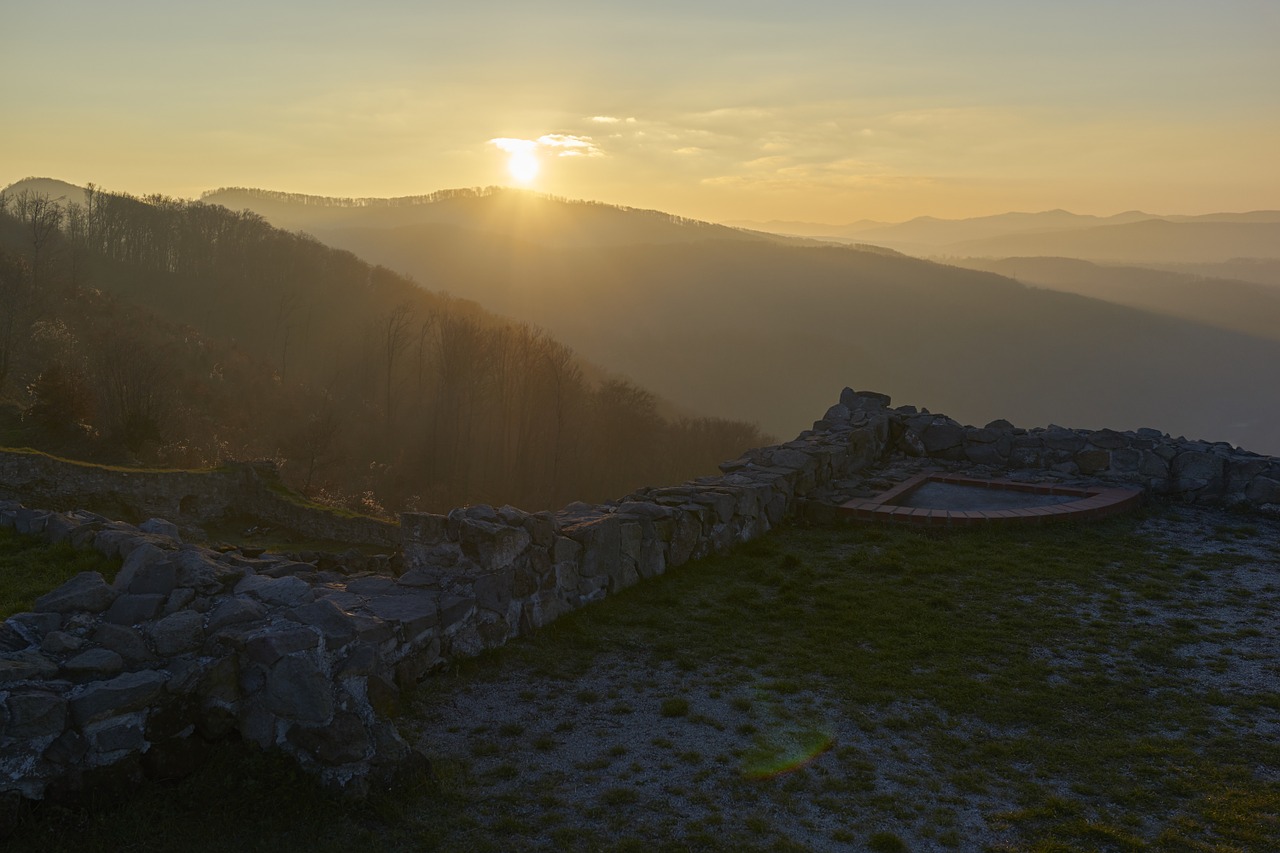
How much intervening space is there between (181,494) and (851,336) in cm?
11639

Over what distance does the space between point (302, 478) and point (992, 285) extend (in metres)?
135

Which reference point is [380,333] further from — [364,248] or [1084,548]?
[364,248]

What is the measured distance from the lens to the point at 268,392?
180ft

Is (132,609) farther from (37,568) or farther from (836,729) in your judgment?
(37,568)

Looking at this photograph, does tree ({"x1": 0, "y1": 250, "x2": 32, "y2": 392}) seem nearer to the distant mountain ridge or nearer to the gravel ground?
the gravel ground

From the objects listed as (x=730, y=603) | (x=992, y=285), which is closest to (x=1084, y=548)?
(x=730, y=603)

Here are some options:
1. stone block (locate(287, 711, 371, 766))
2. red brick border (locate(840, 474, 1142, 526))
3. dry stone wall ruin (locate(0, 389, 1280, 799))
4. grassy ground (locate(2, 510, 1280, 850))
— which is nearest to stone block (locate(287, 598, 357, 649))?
dry stone wall ruin (locate(0, 389, 1280, 799))

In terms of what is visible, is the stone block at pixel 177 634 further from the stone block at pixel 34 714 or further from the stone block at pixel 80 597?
the stone block at pixel 34 714

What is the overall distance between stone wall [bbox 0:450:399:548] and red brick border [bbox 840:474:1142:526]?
484 inches

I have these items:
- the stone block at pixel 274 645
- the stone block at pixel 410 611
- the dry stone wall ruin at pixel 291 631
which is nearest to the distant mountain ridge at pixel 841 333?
the dry stone wall ruin at pixel 291 631

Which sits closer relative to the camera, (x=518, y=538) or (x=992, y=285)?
(x=518, y=538)

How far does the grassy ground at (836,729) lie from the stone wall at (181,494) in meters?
14.1

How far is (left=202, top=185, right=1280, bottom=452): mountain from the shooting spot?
114 m

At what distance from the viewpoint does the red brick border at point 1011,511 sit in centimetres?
1013
